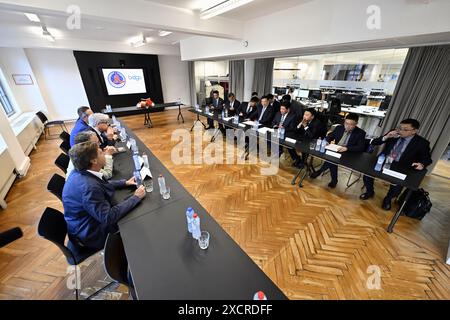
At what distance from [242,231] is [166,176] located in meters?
1.22

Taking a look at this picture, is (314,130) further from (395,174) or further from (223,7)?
(223,7)

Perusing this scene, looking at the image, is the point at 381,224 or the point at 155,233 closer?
the point at 155,233

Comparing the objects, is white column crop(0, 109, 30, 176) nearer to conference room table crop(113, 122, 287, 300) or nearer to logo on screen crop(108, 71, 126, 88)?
conference room table crop(113, 122, 287, 300)

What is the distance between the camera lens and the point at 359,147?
295 centimetres

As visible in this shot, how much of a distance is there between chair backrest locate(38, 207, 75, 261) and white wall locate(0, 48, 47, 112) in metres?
7.55

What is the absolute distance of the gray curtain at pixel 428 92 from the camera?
3236 mm

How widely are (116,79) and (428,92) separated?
397 inches

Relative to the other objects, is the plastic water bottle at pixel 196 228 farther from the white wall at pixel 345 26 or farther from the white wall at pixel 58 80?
the white wall at pixel 58 80

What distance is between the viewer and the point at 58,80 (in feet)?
23.8

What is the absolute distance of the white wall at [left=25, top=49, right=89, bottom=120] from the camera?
269 inches

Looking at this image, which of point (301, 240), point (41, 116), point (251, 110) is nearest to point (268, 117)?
point (251, 110)

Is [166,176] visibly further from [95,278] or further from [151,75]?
[151,75]
